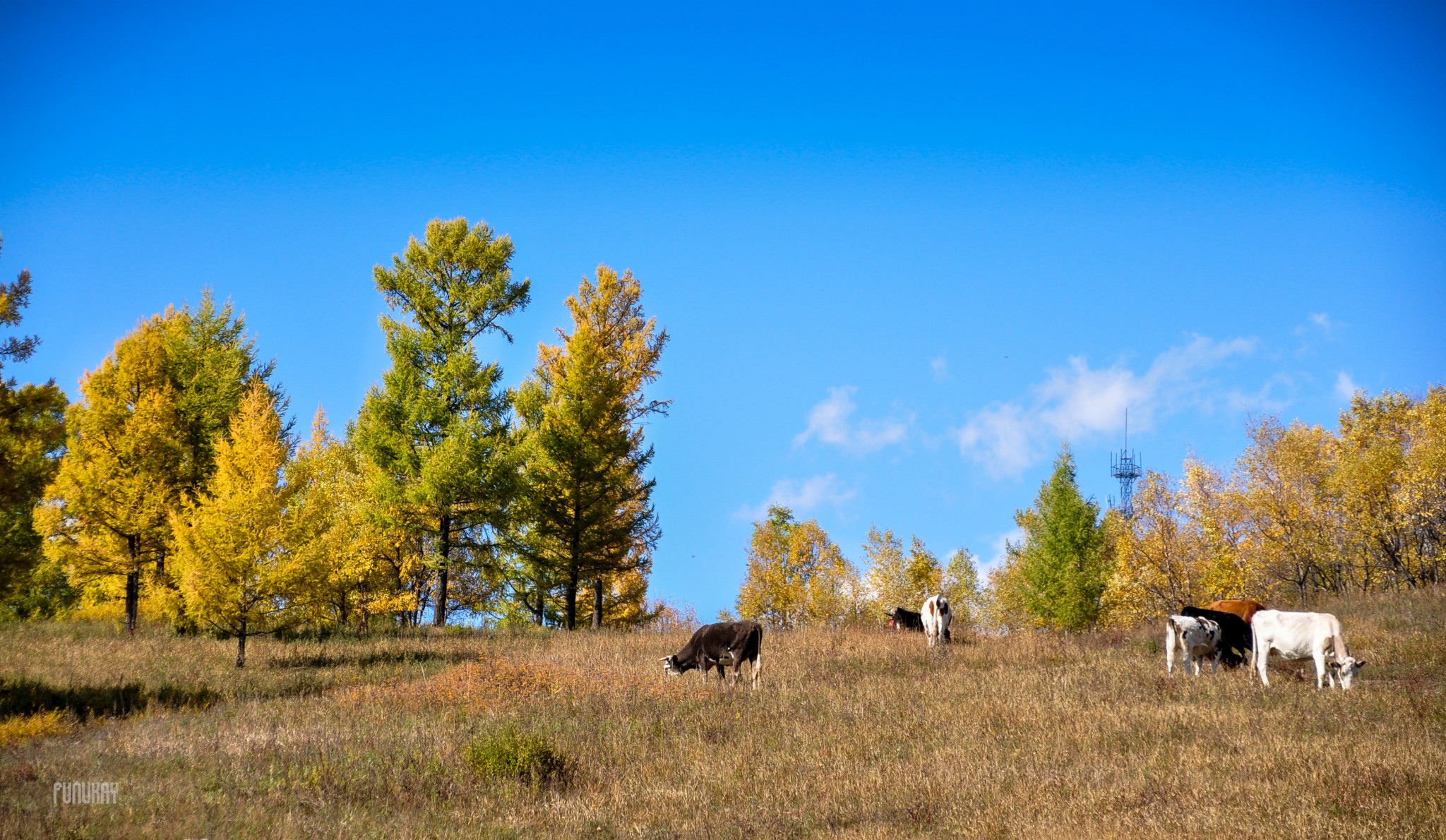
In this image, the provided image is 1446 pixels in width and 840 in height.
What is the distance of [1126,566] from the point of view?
1499 inches

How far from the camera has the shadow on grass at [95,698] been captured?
51.4 feet

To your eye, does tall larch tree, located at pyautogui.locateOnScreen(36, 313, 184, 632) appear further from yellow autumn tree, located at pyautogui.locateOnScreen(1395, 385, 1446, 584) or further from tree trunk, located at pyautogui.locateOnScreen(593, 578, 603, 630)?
yellow autumn tree, located at pyautogui.locateOnScreen(1395, 385, 1446, 584)

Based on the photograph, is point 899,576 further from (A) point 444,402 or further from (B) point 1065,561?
(A) point 444,402

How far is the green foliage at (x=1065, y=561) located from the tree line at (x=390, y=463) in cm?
2076

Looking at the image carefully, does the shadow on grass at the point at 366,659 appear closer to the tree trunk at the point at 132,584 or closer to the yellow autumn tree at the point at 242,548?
the yellow autumn tree at the point at 242,548

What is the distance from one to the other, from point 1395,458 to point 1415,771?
2963 centimetres

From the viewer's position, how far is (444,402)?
26.3 meters

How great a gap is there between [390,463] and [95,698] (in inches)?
416

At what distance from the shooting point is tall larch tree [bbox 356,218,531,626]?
25266 millimetres

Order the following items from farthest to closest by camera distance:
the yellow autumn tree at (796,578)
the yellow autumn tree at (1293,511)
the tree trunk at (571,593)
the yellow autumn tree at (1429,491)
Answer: the yellow autumn tree at (796,578) < the yellow autumn tree at (1293,511) < the yellow autumn tree at (1429,491) < the tree trunk at (571,593)

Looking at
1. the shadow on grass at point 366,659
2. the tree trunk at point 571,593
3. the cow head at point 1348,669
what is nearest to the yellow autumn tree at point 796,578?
the tree trunk at point 571,593

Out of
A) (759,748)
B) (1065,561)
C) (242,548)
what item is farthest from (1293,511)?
(242,548)

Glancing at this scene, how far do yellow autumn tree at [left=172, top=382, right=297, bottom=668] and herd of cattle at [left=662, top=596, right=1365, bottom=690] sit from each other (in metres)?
10.0

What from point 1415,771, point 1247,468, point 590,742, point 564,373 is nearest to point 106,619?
point 564,373
